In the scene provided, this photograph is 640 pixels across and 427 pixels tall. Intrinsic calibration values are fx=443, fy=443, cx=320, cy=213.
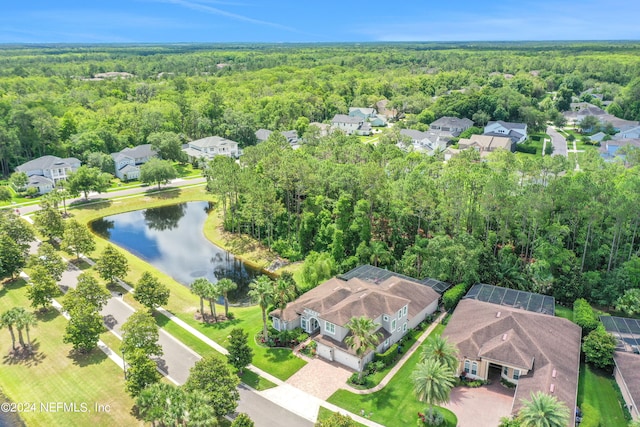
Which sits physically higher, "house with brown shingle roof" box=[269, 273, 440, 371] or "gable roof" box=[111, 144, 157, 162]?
"gable roof" box=[111, 144, 157, 162]

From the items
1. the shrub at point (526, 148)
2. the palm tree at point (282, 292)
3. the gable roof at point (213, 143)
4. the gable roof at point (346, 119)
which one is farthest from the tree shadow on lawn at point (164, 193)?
the shrub at point (526, 148)

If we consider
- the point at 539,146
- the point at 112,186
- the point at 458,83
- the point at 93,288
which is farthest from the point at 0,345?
the point at 458,83

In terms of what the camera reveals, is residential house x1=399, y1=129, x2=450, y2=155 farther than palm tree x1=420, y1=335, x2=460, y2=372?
Yes

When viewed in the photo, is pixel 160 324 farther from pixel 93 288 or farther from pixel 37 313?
pixel 37 313

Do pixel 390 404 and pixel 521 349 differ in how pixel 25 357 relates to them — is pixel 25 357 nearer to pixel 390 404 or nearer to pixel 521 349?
pixel 390 404

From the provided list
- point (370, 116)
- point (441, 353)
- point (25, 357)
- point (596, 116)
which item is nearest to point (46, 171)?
point (25, 357)

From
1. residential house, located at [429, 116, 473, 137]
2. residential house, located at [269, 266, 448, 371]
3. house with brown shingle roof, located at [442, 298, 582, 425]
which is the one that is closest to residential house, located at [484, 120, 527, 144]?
residential house, located at [429, 116, 473, 137]

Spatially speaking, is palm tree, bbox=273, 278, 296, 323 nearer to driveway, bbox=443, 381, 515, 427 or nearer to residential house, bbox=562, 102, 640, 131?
driveway, bbox=443, 381, 515, 427

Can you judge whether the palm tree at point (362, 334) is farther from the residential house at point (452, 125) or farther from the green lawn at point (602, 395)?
the residential house at point (452, 125)

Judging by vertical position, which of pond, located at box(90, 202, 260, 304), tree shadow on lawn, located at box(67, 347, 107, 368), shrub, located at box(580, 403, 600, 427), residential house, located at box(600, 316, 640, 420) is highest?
residential house, located at box(600, 316, 640, 420)
